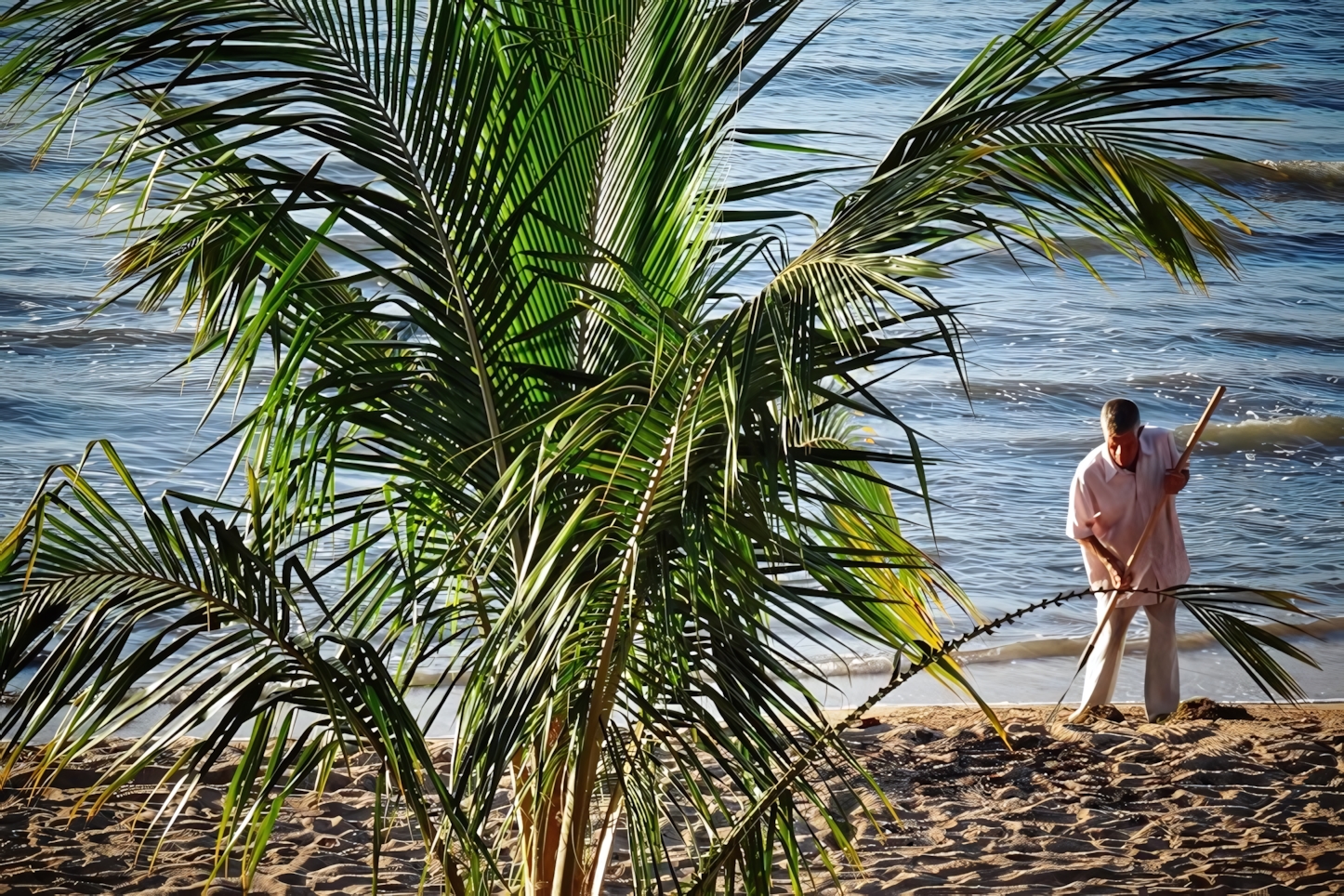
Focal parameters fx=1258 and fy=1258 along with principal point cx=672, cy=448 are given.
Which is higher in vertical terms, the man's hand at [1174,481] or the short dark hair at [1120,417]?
the short dark hair at [1120,417]

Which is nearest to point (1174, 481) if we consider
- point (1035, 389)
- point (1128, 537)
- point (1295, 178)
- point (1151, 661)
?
point (1128, 537)

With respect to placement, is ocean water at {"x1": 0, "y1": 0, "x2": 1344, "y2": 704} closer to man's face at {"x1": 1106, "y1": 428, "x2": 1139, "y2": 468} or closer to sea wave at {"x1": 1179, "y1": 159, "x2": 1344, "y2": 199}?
sea wave at {"x1": 1179, "y1": 159, "x2": 1344, "y2": 199}

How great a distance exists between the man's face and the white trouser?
0.73m

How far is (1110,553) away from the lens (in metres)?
5.95

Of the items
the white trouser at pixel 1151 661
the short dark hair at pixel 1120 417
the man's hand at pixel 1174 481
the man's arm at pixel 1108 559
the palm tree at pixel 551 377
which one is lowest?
the white trouser at pixel 1151 661

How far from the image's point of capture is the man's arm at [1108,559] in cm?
589

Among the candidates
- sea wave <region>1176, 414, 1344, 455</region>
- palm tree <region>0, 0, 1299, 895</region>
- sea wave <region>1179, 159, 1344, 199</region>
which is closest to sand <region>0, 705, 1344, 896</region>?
palm tree <region>0, 0, 1299, 895</region>

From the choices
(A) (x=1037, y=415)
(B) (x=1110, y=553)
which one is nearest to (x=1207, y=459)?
(A) (x=1037, y=415)

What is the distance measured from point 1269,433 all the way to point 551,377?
435 inches

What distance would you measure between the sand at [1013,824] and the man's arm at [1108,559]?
68 cm

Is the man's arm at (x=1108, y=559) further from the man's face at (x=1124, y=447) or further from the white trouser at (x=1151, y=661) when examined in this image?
the man's face at (x=1124, y=447)

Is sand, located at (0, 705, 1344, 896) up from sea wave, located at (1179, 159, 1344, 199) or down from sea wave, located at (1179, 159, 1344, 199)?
down

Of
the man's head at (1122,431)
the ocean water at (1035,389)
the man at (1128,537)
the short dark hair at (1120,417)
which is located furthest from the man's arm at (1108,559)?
the ocean water at (1035,389)

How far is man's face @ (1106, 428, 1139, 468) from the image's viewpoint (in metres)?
5.78
